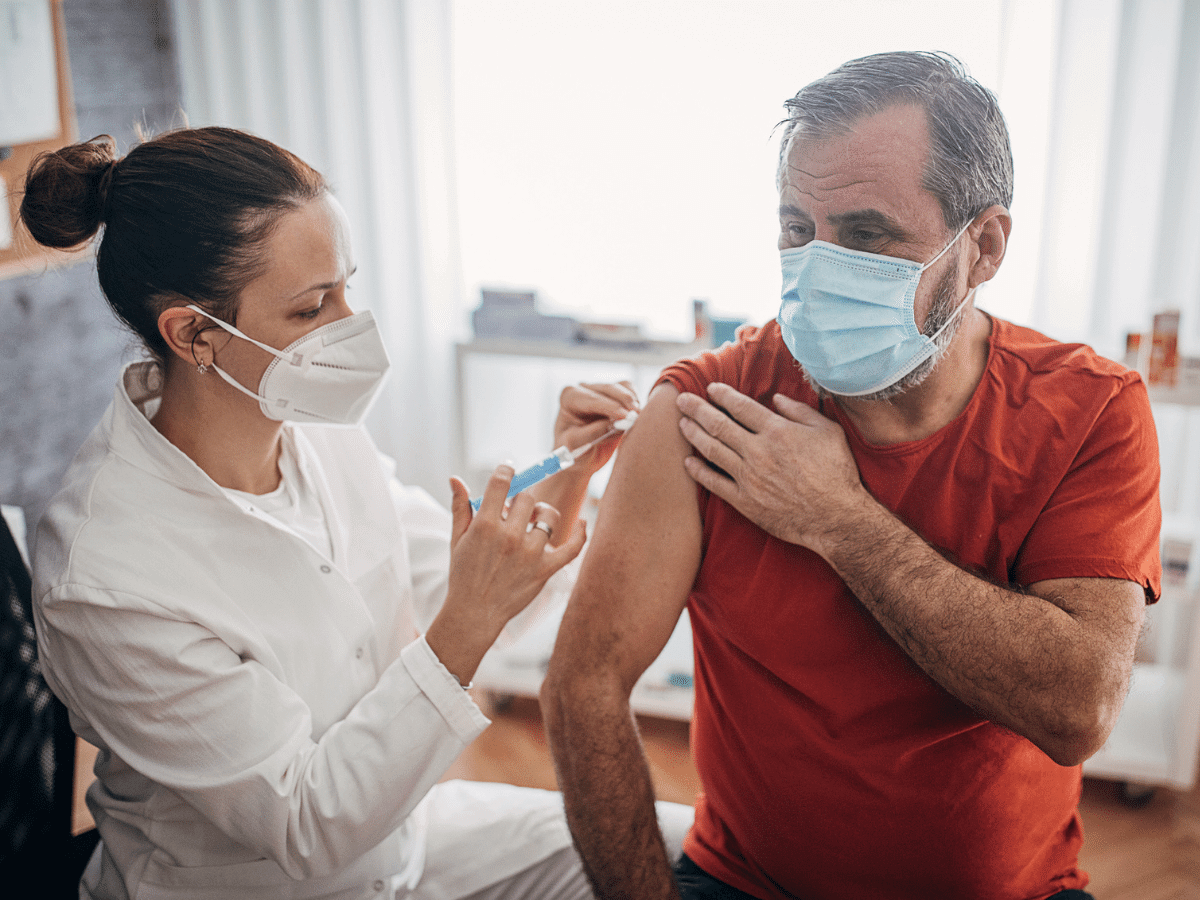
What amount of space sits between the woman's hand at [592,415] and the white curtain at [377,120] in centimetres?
158

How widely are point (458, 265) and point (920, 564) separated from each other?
2.33 metres

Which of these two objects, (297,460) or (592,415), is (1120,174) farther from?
(297,460)

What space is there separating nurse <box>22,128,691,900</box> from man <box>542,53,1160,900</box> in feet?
0.62

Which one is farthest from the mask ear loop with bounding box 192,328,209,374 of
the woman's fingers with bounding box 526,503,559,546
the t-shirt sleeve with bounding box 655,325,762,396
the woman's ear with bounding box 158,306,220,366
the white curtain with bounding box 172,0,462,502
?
the white curtain with bounding box 172,0,462,502

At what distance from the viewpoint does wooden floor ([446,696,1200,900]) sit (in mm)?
2164

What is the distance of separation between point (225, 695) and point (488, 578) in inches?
13.3

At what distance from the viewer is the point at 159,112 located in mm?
3291

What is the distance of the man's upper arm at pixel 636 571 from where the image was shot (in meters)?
1.30

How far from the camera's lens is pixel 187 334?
1264 mm

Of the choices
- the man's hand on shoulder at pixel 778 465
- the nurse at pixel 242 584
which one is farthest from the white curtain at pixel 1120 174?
the nurse at pixel 242 584

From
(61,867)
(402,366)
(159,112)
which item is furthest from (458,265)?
(61,867)

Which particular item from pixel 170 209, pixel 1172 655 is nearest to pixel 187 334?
pixel 170 209

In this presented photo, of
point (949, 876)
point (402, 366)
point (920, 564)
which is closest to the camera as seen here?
point (920, 564)

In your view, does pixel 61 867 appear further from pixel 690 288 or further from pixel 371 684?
pixel 690 288
